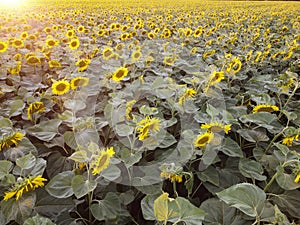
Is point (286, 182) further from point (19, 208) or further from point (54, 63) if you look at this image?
point (54, 63)

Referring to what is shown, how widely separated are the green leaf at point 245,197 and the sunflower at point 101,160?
0.39 metres

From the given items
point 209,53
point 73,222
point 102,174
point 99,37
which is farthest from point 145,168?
point 99,37

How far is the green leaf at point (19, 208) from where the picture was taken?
3.36 feet

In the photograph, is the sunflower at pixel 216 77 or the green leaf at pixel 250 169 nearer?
the green leaf at pixel 250 169

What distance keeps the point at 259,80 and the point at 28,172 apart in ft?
5.30

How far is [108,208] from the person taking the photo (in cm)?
116

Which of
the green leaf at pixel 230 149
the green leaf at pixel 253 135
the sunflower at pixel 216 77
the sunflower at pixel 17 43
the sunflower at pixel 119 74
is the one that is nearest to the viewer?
the green leaf at pixel 230 149

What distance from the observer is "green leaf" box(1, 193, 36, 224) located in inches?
40.4

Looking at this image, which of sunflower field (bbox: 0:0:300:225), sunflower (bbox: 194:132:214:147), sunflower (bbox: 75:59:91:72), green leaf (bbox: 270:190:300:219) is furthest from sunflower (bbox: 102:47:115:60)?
green leaf (bbox: 270:190:300:219)

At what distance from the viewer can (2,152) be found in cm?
135

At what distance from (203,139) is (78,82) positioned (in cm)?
95

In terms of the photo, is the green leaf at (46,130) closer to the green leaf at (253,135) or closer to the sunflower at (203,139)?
the sunflower at (203,139)

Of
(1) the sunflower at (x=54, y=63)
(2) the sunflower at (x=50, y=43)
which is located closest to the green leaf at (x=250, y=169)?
(1) the sunflower at (x=54, y=63)

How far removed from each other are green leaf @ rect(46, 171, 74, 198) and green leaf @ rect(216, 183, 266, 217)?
526mm
